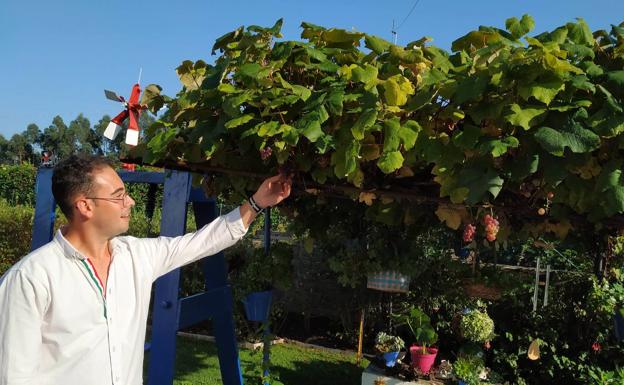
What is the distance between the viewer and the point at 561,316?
4.05 m

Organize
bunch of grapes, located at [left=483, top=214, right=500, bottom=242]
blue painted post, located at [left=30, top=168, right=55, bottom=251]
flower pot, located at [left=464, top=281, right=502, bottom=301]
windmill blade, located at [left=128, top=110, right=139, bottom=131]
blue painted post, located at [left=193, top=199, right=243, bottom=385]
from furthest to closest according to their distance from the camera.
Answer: blue painted post, located at [left=30, top=168, right=55, bottom=251] → blue painted post, located at [left=193, top=199, right=243, bottom=385] → flower pot, located at [left=464, top=281, right=502, bottom=301] → windmill blade, located at [left=128, top=110, right=139, bottom=131] → bunch of grapes, located at [left=483, top=214, right=500, bottom=242]

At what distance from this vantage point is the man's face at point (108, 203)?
5.90ft

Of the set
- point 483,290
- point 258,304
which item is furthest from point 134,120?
point 483,290

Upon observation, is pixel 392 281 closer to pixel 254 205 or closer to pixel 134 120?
pixel 254 205

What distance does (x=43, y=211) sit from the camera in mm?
3559

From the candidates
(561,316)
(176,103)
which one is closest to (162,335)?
(176,103)

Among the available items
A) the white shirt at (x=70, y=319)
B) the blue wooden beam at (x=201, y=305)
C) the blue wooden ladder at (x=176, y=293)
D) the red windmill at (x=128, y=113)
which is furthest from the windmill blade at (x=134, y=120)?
the blue wooden beam at (x=201, y=305)

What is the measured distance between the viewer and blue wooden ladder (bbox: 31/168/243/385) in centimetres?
253

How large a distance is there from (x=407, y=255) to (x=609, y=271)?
2.21 meters

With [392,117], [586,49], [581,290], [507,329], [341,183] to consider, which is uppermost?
[586,49]

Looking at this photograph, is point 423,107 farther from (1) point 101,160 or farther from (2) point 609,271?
(2) point 609,271

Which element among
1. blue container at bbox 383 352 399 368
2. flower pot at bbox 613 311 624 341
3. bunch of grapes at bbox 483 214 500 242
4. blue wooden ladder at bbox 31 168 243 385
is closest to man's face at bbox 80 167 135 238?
blue wooden ladder at bbox 31 168 243 385

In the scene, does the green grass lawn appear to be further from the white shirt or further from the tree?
the tree

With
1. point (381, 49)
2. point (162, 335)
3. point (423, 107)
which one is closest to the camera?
point (423, 107)
